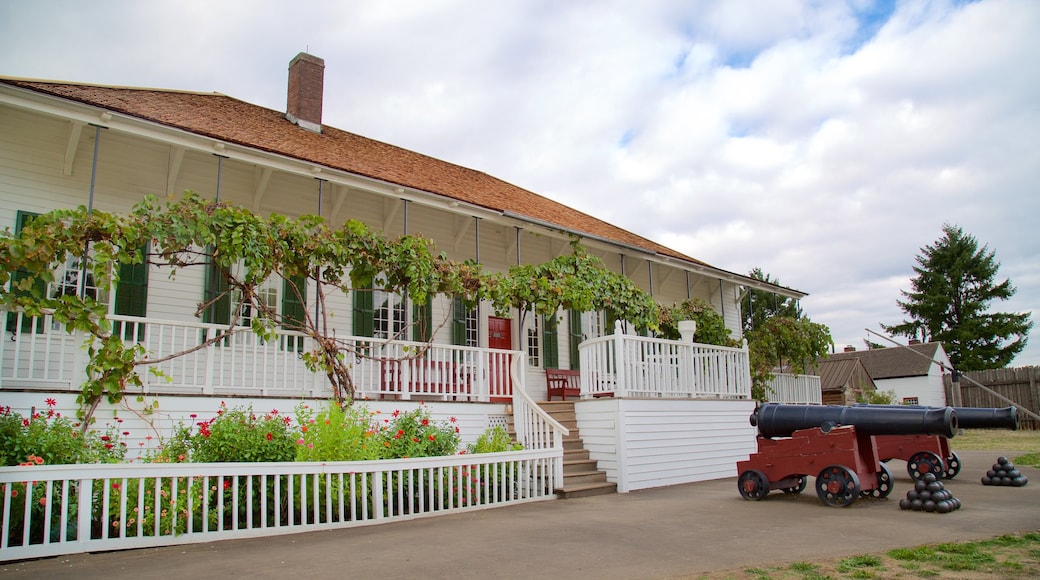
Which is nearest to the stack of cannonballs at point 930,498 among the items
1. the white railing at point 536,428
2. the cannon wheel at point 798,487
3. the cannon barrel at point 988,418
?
the cannon wheel at point 798,487

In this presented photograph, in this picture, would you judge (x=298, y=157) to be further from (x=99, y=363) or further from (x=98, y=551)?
(x=98, y=551)

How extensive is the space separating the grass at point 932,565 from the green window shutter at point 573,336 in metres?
10.5

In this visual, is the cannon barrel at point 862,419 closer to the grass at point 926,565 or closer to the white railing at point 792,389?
the grass at point 926,565

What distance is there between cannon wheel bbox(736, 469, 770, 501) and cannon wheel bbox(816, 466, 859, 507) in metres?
0.68

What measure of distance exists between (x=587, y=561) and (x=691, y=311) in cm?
1046

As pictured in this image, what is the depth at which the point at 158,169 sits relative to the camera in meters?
10.8

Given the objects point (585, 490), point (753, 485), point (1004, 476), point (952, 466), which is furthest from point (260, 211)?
point (1004, 476)

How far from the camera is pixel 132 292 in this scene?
989cm

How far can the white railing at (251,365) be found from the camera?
8570 millimetres

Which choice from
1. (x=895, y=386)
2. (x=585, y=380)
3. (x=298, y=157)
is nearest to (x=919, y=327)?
(x=895, y=386)

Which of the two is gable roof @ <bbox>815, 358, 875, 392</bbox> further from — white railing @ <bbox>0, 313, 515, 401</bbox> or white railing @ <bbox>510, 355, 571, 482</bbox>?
white railing @ <bbox>0, 313, 515, 401</bbox>

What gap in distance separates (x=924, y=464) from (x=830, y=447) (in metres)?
3.08

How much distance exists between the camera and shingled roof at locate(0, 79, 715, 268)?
10.0 meters

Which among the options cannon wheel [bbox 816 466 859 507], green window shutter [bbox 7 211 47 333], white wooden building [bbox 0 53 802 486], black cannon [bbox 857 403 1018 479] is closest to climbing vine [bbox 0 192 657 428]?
green window shutter [bbox 7 211 47 333]
